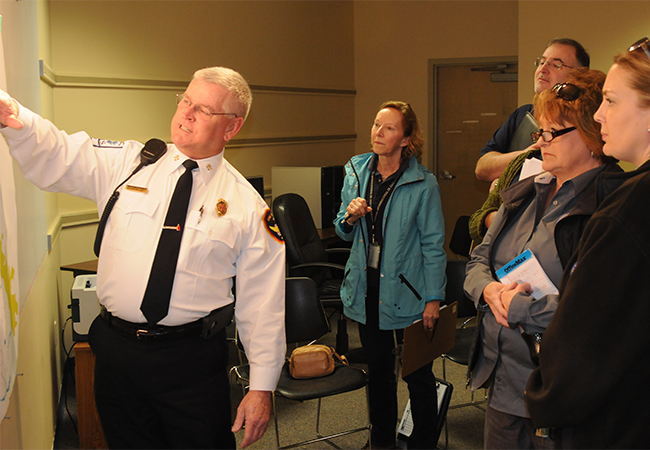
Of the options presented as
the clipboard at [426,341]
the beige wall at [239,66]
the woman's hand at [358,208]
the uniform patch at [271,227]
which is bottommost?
the clipboard at [426,341]

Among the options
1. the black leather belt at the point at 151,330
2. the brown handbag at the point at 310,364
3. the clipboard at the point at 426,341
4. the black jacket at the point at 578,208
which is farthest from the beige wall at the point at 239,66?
the black jacket at the point at 578,208

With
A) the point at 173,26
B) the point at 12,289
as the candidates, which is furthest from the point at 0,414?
the point at 173,26

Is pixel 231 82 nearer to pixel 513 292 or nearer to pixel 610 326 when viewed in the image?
pixel 513 292

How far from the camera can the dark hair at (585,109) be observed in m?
1.61

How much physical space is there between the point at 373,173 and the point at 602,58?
288 cm

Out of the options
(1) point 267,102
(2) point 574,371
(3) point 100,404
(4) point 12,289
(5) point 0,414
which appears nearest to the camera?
(2) point 574,371

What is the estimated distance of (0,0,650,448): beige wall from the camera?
2410mm

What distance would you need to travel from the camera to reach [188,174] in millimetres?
1784

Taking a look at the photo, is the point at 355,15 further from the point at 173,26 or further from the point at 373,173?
the point at 373,173

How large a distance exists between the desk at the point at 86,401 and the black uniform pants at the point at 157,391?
1.29m

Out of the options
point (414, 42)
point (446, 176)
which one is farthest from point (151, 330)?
point (414, 42)

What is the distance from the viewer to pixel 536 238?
1.65m

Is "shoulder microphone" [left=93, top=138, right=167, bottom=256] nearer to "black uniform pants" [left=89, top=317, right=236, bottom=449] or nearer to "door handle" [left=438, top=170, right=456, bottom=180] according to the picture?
"black uniform pants" [left=89, top=317, right=236, bottom=449]

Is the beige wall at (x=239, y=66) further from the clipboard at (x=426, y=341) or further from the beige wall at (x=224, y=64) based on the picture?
the clipboard at (x=426, y=341)
